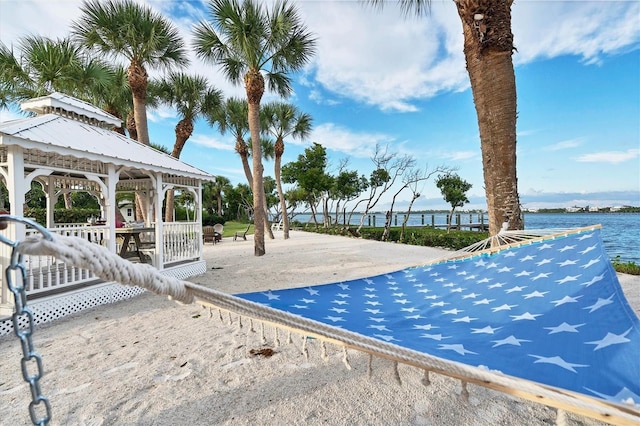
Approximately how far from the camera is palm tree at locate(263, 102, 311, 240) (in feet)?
48.8

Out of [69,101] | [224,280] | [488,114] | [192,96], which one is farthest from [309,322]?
[192,96]

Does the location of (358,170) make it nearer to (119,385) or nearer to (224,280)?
(224,280)

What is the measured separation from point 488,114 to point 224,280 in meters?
5.37

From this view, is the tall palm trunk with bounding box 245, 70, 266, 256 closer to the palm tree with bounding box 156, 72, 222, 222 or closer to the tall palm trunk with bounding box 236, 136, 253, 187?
the palm tree with bounding box 156, 72, 222, 222

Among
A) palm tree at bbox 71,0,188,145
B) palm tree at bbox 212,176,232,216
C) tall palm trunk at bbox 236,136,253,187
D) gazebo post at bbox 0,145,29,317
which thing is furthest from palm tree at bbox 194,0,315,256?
palm tree at bbox 212,176,232,216

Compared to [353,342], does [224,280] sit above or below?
below

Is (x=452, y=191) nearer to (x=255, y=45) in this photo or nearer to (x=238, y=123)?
(x=238, y=123)

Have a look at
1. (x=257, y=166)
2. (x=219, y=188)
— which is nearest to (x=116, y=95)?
(x=257, y=166)

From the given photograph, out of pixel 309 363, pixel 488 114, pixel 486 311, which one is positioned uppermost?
pixel 488 114

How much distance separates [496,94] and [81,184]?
29.3ft

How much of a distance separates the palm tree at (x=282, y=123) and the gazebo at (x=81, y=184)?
7.90m

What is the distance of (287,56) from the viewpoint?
9312 millimetres

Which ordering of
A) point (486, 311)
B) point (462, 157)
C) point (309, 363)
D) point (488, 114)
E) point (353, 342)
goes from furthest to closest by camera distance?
point (462, 157), point (488, 114), point (309, 363), point (486, 311), point (353, 342)

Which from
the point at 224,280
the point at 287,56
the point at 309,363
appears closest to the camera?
the point at 309,363
